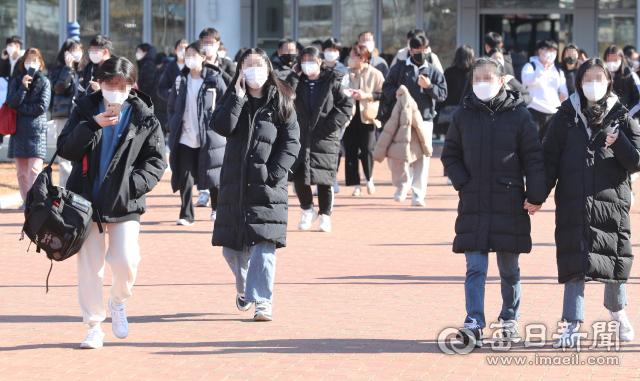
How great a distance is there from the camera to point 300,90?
10.2 metres

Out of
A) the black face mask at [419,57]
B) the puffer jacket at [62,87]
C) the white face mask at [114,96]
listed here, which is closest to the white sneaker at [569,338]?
the white face mask at [114,96]

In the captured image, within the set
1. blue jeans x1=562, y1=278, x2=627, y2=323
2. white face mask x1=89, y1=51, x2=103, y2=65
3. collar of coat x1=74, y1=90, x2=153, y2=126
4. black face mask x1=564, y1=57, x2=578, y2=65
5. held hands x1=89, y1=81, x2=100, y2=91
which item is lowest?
blue jeans x1=562, y1=278, x2=627, y2=323

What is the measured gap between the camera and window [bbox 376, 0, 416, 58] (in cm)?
2097

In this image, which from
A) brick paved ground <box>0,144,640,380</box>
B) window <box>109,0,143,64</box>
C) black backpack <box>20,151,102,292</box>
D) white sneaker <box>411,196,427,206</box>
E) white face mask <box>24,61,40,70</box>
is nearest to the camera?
brick paved ground <box>0,144,640,380</box>

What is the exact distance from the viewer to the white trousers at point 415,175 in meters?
12.3

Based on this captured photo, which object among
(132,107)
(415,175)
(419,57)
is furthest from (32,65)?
(132,107)

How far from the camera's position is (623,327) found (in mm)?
5840

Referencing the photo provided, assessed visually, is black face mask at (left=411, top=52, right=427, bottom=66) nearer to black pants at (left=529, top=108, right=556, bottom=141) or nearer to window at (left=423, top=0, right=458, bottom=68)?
black pants at (left=529, top=108, right=556, bottom=141)

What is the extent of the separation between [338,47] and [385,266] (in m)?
4.75

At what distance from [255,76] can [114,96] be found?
1.15m

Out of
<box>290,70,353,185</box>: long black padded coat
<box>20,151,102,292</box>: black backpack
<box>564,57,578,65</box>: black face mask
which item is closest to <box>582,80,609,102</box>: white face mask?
<box>20,151,102,292</box>: black backpack

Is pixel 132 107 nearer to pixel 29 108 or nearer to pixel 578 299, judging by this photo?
pixel 578 299

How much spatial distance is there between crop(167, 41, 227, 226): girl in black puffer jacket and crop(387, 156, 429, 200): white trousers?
291cm

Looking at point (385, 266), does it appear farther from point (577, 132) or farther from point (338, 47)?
point (338, 47)
